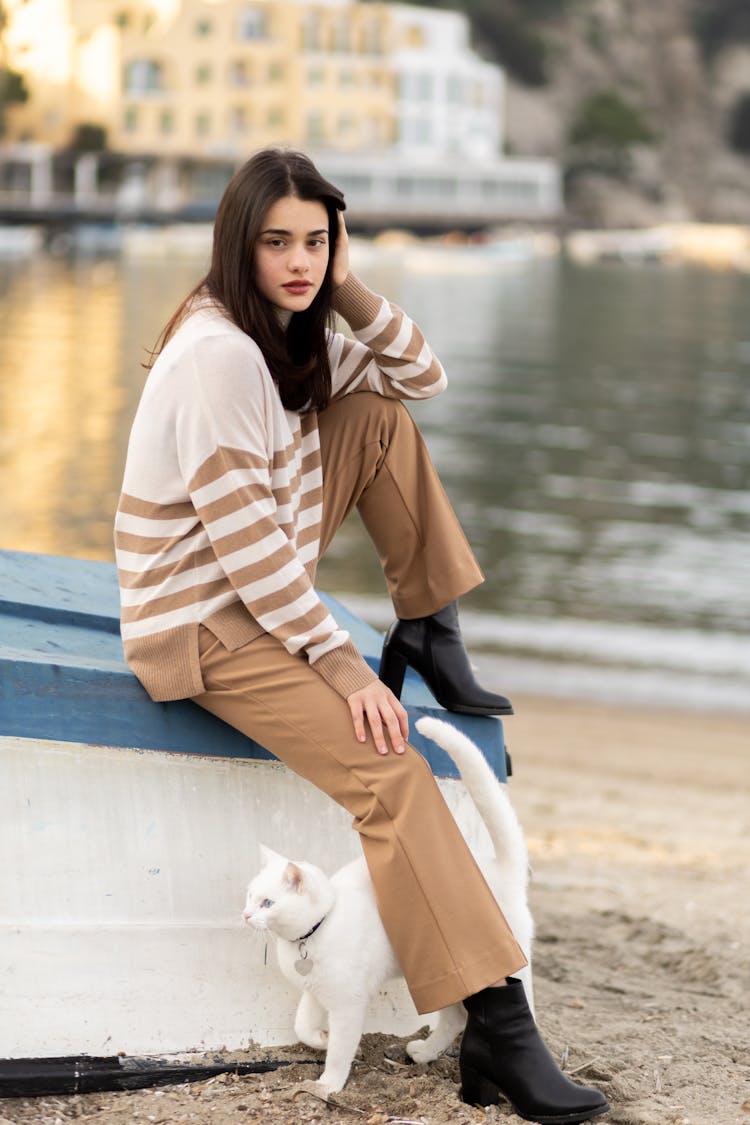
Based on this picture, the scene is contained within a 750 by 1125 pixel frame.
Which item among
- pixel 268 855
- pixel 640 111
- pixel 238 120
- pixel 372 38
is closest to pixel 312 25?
pixel 372 38

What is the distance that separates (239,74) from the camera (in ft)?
256

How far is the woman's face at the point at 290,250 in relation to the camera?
2891 millimetres

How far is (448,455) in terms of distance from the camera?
1856 centimetres

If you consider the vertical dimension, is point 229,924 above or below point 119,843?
below

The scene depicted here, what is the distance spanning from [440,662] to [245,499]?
72 centimetres

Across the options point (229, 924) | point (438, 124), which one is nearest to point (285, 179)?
point (229, 924)

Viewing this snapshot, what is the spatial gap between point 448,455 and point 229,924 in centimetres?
1577

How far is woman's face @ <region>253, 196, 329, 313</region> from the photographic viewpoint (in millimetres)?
2891

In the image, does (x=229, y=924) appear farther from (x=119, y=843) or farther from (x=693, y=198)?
(x=693, y=198)

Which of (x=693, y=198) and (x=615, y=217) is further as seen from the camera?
(x=693, y=198)

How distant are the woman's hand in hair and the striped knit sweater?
334mm

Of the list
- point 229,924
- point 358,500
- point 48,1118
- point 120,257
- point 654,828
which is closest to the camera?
point 48,1118

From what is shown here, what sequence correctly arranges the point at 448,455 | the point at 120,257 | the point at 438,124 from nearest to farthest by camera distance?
the point at 448,455 < the point at 120,257 < the point at 438,124

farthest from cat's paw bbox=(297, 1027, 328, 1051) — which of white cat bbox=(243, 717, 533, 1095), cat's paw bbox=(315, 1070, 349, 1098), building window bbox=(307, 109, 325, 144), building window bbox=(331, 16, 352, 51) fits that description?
building window bbox=(331, 16, 352, 51)
